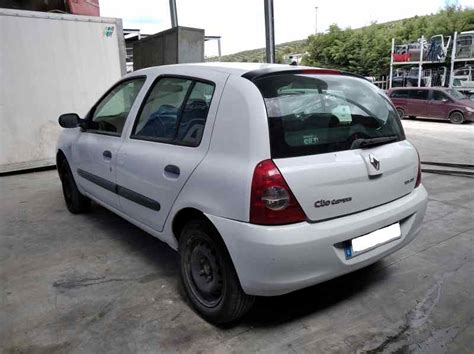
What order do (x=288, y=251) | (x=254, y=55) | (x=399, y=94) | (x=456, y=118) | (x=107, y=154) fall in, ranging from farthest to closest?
(x=254, y=55), (x=399, y=94), (x=456, y=118), (x=107, y=154), (x=288, y=251)

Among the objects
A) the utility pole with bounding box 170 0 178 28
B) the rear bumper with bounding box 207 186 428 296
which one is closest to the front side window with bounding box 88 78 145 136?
the rear bumper with bounding box 207 186 428 296

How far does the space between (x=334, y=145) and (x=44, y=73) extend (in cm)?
629

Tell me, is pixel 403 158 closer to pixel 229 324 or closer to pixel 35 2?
pixel 229 324

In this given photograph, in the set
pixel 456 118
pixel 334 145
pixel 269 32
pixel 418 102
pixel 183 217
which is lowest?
pixel 456 118

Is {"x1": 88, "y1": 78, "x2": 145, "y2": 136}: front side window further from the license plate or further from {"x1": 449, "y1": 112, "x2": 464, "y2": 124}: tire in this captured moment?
{"x1": 449, "y1": 112, "x2": 464, "y2": 124}: tire

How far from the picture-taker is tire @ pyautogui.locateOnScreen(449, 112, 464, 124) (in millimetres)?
14959

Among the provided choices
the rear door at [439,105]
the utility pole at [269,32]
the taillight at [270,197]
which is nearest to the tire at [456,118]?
the rear door at [439,105]

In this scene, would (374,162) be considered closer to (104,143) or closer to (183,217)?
(183,217)

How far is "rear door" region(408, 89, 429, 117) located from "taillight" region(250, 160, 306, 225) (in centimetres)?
1575

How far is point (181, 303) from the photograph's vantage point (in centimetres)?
280

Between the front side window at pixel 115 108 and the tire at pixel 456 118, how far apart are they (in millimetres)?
14493

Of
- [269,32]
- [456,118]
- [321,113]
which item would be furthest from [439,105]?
[321,113]

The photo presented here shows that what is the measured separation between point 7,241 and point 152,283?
6.09 feet

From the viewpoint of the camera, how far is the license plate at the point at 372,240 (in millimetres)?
2363
